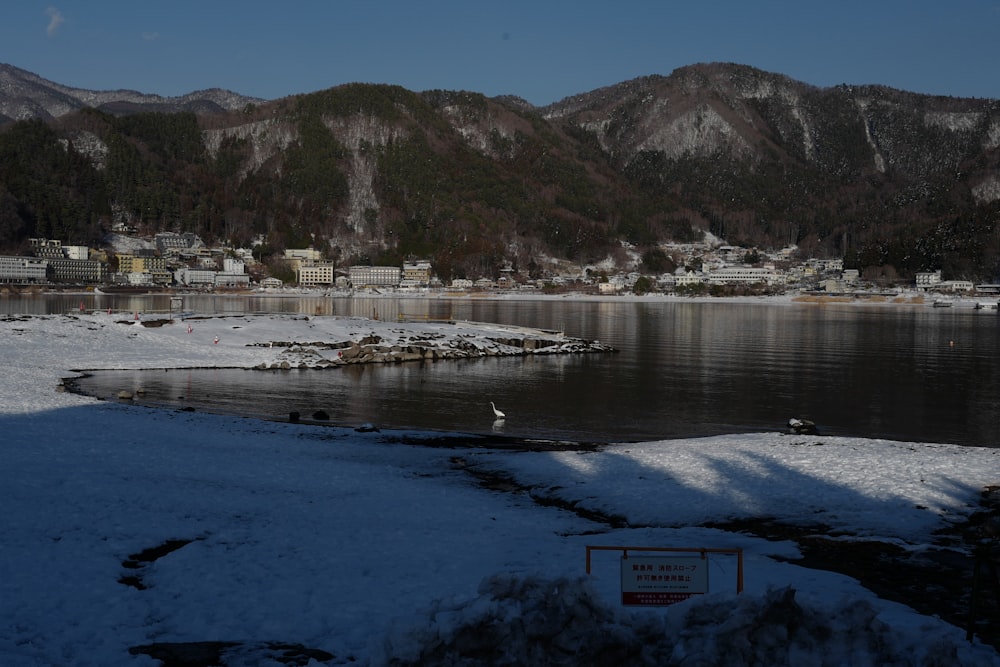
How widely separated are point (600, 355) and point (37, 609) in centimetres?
4419

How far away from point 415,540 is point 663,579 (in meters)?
5.43

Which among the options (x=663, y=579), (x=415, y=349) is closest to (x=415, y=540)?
(x=663, y=579)

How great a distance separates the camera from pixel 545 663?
694 centimetres

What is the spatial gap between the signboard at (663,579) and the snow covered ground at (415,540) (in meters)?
0.18

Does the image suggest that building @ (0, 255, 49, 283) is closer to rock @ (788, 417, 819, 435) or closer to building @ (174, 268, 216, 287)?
building @ (174, 268, 216, 287)

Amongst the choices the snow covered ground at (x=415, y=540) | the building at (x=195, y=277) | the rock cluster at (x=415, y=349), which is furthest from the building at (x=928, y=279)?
the snow covered ground at (x=415, y=540)

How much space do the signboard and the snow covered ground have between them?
7.3 inches

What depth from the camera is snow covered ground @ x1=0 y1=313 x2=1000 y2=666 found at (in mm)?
7070

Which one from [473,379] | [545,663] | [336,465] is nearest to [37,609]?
[545,663]

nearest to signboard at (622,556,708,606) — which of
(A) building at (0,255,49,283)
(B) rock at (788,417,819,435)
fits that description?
(B) rock at (788,417,819,435)

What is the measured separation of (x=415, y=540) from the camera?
12164 millimetres

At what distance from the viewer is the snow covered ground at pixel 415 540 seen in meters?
7.07

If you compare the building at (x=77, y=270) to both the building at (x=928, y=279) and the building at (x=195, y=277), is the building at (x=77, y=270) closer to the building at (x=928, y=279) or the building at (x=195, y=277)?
the building at (x=195, y=277)

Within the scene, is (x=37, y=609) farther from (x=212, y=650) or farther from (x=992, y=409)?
(x=992, y=409)
